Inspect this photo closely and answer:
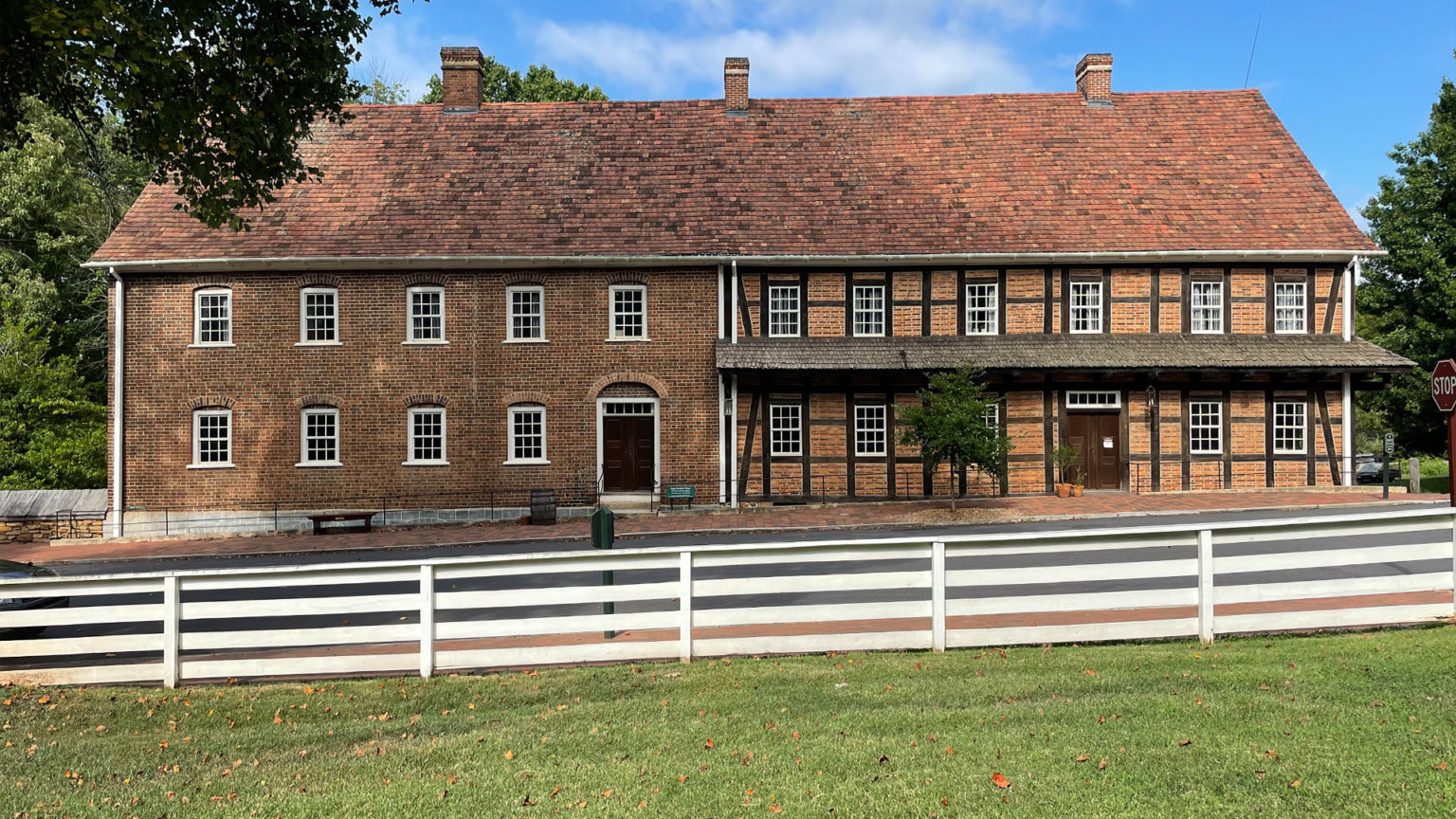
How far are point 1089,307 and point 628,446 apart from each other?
39.8 feet

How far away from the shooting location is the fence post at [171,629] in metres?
7.02

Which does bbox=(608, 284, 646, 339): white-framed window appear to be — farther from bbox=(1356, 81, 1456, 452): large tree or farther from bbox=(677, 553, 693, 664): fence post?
bbox=(1356, 81, 1456, 452): large tree

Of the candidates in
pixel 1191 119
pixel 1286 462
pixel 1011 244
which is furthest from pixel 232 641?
pixel 1191 119

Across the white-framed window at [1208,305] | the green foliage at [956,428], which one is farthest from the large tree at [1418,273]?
the green foliage at [956,428]

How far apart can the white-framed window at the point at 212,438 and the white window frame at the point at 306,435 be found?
5.63 ft

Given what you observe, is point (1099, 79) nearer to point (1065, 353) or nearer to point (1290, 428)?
point (1065, 353)

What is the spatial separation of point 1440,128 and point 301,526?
35219 millimetres

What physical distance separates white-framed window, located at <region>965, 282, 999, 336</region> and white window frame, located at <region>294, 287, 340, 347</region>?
15.8 metres

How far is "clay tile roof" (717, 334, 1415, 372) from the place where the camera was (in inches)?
779

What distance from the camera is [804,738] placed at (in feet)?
16.6

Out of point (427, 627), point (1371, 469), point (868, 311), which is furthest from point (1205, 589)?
point (1371, 469)

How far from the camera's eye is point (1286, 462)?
21.0m

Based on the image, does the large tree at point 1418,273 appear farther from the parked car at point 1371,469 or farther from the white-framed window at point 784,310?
the white-framed window at point 784,310

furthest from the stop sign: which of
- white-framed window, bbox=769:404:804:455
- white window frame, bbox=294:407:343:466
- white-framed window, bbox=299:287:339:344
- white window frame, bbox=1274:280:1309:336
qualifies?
white-framed window, bbox=299:287:339:344
